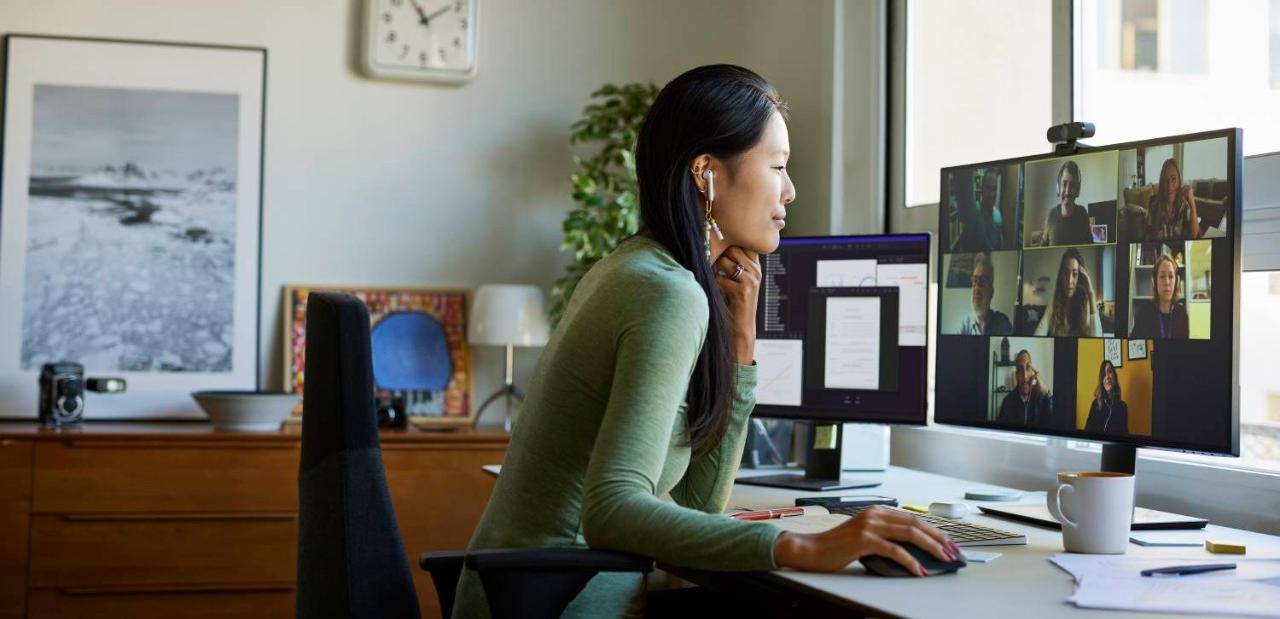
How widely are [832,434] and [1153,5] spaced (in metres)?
1.05

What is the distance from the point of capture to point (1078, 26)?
2.59 metres

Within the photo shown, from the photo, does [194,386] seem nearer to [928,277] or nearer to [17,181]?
[17,181]

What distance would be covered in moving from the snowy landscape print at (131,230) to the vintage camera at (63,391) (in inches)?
7.1

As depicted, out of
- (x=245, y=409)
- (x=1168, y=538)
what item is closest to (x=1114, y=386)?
(x=1168, y=538)

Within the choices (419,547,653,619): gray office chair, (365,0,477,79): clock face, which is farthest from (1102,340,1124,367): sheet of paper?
(365,0,477,79): clock face

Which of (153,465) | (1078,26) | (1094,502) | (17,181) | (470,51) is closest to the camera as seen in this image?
(1094,502)

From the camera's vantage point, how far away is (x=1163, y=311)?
70.7 inches

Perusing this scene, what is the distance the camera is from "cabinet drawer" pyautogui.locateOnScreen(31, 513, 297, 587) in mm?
3113

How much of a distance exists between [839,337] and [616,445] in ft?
3.64

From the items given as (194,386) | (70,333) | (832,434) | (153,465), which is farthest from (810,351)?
(70,333)

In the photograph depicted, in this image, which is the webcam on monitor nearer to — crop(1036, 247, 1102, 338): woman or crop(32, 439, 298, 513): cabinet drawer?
crop(1036, 247, 1102, 338): woman

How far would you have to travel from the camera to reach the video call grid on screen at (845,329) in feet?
7.67

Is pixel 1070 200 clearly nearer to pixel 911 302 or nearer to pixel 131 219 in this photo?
pixel 911 302

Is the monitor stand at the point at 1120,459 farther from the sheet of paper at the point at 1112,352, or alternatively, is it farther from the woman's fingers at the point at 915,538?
the woman's fingers at the point at 915,538
